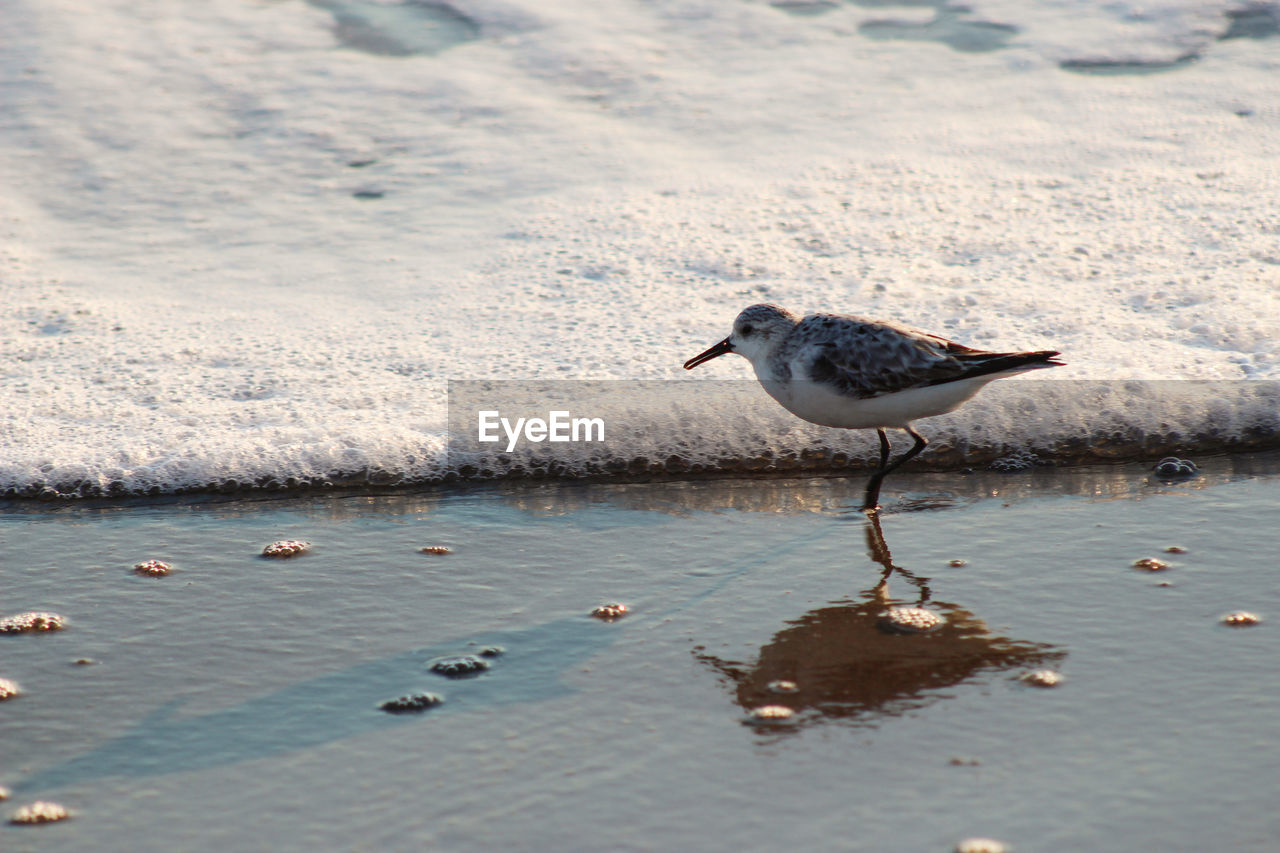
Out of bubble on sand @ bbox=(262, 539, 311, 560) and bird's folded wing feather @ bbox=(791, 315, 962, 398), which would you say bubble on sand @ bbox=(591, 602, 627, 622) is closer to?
Result: bubble on sand @ bbox=(262, 539, 311, 560)

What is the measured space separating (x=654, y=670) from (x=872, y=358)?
61.7 inches

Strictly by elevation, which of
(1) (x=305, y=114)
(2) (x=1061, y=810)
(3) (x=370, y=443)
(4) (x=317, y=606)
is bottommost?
(2) (x=1061, y=810)

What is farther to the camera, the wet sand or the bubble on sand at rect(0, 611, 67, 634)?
the bubble on sand at rect(0, 611, 67, 634)

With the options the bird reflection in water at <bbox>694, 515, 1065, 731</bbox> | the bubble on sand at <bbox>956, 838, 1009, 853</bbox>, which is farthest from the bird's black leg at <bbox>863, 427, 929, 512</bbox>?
the bubble on sand at <bbox>956, 838, 1009, 853</bbox>

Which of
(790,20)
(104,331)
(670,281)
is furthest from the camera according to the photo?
(790,20)

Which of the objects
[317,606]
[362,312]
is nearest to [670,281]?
[362,312]

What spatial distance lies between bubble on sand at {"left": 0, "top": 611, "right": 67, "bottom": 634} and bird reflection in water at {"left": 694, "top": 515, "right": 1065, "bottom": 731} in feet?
5.70

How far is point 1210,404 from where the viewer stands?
16.1 ft

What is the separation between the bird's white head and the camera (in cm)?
454

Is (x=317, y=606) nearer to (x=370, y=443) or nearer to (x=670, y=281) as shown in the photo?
(x=370, y=443)

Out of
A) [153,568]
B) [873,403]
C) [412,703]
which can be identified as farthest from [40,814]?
[873,403]

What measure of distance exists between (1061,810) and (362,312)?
14.5ft

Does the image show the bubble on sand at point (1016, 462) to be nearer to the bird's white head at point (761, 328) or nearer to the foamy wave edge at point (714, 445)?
the foamy wave edge at point (714, 445)

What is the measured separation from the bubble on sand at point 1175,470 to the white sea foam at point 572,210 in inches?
12.9
